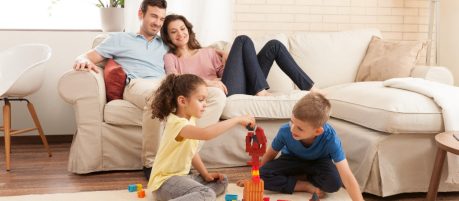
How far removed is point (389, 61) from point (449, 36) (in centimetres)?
108

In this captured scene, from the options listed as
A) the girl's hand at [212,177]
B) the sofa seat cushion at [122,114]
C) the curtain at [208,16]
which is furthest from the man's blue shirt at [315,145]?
the curtain at [208,16]

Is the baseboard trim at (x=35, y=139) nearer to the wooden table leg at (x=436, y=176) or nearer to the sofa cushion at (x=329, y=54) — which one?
the sofa cushion at (x=329, y=54)

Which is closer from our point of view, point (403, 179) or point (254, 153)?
point (254, 153)

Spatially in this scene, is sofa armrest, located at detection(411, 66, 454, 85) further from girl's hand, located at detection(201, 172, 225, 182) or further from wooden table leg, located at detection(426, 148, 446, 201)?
girl's hand, located at detection(201, 172, 225, 182)

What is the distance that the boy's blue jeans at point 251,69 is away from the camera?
3520mm

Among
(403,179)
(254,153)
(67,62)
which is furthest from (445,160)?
(67,62)

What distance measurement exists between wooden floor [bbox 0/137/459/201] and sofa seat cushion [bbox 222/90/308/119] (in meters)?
0.36

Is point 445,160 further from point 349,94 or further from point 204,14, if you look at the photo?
point 204,14

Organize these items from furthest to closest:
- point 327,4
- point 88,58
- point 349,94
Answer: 1. point 327,4
2. point 88,58
3. point 349,94

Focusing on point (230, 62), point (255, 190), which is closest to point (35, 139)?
point (230, 62)

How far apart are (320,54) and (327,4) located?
2.57 ft

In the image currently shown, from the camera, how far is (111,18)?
4309mm

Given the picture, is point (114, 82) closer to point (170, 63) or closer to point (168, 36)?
point (170, 63)

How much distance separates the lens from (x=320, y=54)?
4172mm
